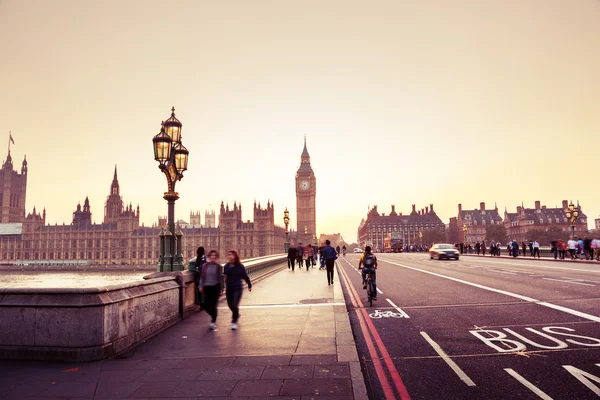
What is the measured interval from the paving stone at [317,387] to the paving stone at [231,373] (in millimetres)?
624

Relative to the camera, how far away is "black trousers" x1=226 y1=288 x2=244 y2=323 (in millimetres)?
10141

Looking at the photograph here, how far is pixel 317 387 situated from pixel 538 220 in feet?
560

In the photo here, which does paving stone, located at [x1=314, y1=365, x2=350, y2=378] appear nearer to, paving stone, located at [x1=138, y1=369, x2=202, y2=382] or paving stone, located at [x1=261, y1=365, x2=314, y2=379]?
paving stone, located at [x1=261, y1=365, x2=314, y2=379]

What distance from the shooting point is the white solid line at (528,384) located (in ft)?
17.2

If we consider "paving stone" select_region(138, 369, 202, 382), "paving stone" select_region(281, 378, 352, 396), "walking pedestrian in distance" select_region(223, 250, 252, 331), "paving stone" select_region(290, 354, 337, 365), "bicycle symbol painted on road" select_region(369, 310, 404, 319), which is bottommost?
"bicycle symbol painted on road" select_region(369, 310, 404, 319)

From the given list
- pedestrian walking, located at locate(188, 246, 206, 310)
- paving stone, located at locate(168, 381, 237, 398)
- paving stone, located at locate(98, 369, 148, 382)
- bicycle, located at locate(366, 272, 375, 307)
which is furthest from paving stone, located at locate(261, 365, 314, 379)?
bicycle, located at locate(366, 272, 375, 307)

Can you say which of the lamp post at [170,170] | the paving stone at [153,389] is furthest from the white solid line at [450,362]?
the lamp post at [170,170]

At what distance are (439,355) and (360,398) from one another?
8.80ft

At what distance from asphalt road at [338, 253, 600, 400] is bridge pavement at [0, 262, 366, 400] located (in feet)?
1.82

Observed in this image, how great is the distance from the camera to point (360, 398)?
5113 mm

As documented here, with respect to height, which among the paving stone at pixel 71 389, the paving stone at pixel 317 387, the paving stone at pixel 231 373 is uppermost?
the paving stone at pixel 317 387

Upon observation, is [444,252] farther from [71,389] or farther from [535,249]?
[71,389]

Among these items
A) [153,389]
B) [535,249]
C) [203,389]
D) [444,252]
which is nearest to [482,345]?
[203,389]

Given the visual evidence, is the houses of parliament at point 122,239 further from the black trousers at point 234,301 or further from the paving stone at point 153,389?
the paving stone at point 153,389
